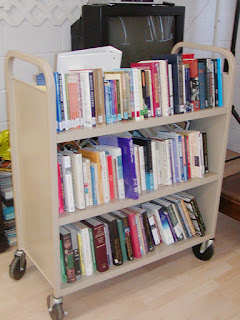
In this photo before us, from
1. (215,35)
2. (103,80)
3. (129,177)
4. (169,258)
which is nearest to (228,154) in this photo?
(215,35)

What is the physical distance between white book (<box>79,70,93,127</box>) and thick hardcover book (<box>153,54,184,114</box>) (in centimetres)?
39

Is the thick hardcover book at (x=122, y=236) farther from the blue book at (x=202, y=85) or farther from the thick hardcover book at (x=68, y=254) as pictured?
the blue book at (x=202, y=85)

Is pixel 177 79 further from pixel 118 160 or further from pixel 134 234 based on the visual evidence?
pixel 134 234

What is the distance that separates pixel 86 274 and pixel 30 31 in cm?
123

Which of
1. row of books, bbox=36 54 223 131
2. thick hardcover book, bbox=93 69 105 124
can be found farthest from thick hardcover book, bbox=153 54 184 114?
thick hardcover book, bbox=93 69 105 124

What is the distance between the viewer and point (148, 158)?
1.60 metres

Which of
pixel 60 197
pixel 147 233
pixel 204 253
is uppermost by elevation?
pixel 60 197

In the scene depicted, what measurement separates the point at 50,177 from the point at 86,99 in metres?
0.30

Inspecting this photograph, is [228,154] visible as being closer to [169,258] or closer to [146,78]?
[169,258]

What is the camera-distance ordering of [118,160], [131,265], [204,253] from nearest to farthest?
[118,160] → [131,265] → [204,253]

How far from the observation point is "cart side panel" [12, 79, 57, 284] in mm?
1307

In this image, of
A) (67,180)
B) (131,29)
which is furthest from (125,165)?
(131,29)

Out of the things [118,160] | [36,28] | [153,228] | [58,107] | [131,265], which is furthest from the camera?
[36,28]

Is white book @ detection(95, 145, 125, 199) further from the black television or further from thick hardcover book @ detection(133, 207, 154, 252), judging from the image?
the black television
